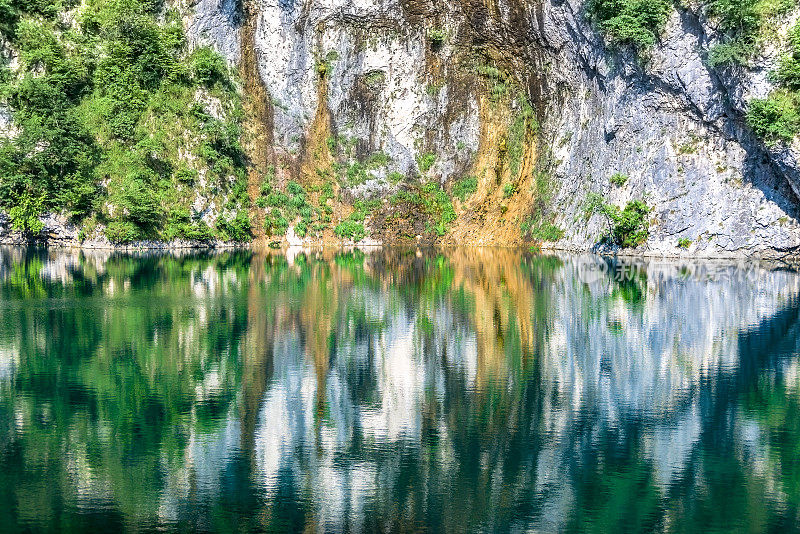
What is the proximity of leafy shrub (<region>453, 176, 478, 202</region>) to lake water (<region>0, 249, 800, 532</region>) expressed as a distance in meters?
33.5

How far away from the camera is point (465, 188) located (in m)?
66.8

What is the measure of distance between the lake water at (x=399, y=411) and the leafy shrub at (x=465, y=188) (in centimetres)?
3353

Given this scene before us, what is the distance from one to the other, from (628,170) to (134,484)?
142 ft

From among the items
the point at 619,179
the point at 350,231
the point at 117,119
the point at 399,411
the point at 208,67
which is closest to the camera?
the point at 399,411

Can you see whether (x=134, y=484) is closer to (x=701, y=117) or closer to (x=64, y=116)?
(x=701, y=117)

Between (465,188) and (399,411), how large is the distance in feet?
165

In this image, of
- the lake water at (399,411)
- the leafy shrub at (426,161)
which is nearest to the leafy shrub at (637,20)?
the leafy shrub at (426,161)

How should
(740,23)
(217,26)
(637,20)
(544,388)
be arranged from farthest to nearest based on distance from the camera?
(217,26) < (637,20) < (740,23) < (544,388)

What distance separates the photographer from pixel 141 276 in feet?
131

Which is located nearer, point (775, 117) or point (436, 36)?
point (775, 117)

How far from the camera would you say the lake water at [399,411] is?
1283 cm

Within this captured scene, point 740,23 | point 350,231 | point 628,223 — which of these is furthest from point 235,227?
point 740,23

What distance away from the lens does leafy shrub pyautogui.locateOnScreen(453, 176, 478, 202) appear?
66562 mm

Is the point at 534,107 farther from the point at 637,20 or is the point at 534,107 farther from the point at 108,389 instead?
the point at 108,389
